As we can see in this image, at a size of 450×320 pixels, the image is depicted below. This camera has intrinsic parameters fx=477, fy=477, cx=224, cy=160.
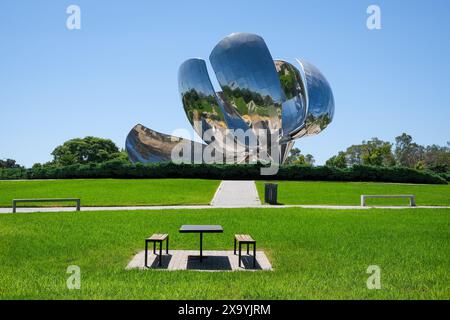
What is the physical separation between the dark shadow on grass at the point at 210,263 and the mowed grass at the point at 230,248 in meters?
0.52

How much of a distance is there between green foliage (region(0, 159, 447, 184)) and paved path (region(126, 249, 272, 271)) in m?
24.8

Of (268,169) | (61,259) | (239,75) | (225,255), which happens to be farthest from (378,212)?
(239,75)

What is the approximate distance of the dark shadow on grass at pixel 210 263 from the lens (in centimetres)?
717

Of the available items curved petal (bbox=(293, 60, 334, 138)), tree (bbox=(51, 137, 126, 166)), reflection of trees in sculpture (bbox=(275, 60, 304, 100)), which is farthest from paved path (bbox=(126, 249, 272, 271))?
tree (bbox=(51, 137, 126, 166))

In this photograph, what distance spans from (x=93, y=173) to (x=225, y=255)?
2891 centimetres

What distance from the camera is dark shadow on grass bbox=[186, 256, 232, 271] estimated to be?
717cm

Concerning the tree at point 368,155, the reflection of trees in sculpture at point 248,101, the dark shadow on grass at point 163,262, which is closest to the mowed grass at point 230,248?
the dark shadow on grass at point 163,262

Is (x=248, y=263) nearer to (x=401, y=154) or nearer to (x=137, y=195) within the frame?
(x=137, y=195)

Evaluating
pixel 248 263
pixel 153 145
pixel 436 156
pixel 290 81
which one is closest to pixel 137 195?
pixel 248 263

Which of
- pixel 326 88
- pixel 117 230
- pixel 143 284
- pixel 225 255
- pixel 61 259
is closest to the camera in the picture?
pixel 143 284

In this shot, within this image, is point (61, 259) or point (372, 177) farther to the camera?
point (372, 177)

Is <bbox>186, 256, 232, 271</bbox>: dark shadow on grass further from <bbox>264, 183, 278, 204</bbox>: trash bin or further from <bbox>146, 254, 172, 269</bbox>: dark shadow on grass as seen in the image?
<bbox>264, 183, 278, 204</bbox>: trash bin
